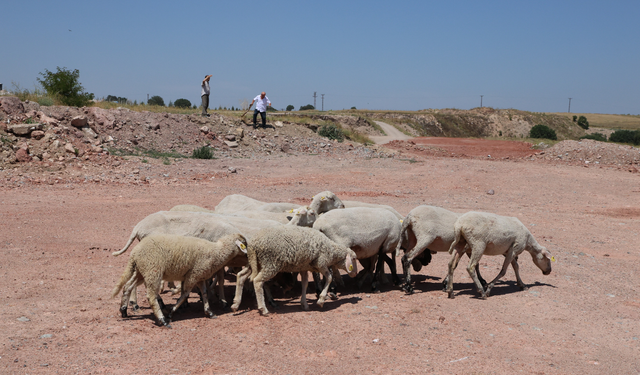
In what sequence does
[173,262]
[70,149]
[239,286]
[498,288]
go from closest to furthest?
[173,262]
[239,286]
[498,288]
[70,149]

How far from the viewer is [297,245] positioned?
7.13m

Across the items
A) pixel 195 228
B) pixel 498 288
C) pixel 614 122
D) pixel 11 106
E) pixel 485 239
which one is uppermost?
pixel 614 122

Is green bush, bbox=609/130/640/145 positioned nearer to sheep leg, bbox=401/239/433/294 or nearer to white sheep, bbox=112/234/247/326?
sheep leg, bbox=401/239/433/294

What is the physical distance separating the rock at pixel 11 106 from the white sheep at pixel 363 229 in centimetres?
1854

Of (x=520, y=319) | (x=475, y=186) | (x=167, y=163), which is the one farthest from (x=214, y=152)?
(x=520, y=319)

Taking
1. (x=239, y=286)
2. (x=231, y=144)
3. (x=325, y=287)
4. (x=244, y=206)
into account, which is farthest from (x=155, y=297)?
(x=231, y=144)

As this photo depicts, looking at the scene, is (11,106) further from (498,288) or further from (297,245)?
(498,288)

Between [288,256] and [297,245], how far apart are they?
0.66 feet

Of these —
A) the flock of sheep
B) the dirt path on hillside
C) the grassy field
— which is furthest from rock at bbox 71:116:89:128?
the grassy field

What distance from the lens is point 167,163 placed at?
2181cm

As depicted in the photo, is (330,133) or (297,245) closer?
(297,245)

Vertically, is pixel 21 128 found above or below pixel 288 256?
above

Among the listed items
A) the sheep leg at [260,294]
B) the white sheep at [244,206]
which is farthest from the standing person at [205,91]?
the sheep leg at [260,294]

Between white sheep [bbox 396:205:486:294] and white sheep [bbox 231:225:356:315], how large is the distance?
121 centimetres
